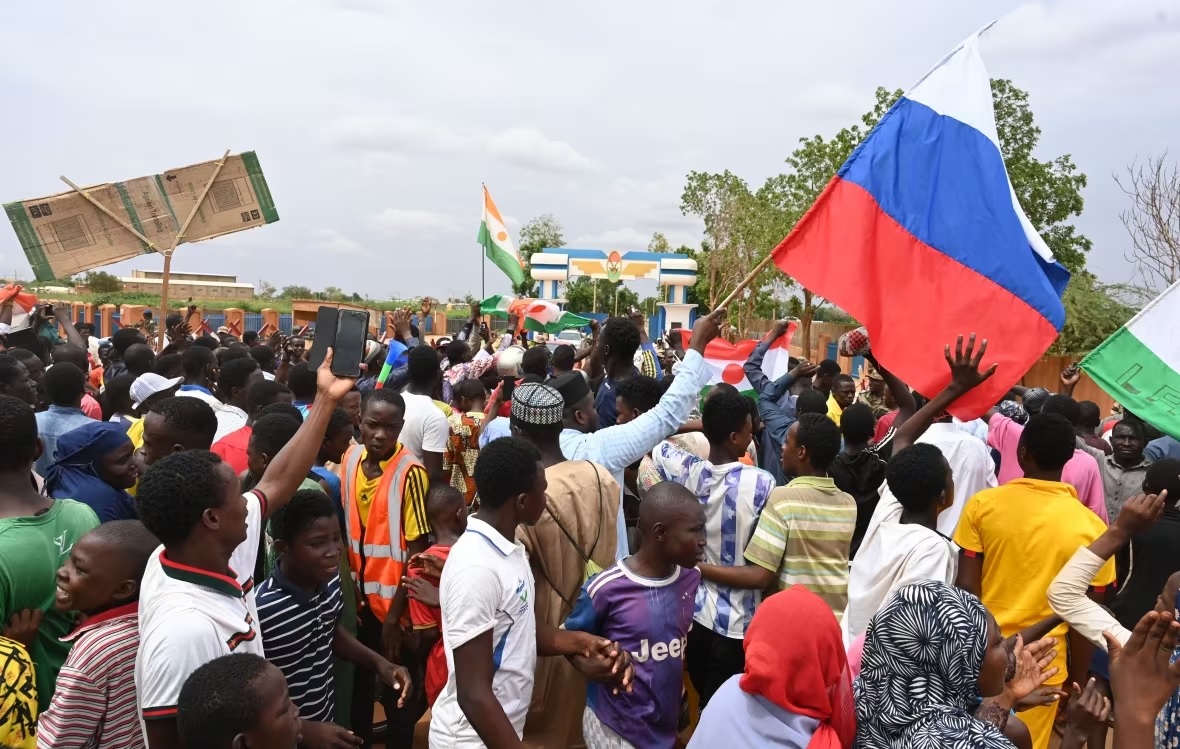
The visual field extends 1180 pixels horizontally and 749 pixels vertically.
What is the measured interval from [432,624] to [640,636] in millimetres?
1318

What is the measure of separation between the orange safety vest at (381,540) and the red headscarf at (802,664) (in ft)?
7.39

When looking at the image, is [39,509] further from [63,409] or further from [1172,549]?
[1172,549]

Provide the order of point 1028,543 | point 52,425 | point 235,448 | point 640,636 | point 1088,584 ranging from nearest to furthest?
point 640,636 < point 1088,584 < point 1028,543 < point 235,448 < point 52,425

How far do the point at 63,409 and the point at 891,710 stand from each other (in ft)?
15.3

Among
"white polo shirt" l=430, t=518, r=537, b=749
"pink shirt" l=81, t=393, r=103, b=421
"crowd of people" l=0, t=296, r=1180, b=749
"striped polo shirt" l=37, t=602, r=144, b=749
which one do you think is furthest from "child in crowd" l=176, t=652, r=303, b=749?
"pink shirt" l=81, t=393, r=103, b=421

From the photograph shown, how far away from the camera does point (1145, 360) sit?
13.6 feet

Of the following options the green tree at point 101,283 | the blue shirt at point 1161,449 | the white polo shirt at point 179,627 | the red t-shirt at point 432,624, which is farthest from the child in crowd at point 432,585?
the green tree at point 101,283

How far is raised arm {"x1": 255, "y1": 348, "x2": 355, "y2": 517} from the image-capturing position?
118 inches

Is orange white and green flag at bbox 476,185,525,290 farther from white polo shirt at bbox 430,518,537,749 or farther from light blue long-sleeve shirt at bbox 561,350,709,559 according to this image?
white polo shirt at bbox 430,518,537,749

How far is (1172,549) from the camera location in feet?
14.5

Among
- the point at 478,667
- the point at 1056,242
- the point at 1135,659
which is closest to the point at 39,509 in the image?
the point at 478,667

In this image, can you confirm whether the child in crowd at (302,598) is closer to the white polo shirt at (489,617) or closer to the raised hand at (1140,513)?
the white polo shirt at (489,617)

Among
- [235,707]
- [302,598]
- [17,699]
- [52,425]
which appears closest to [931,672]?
[235,707]

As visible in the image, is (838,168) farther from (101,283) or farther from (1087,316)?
(101,283)
